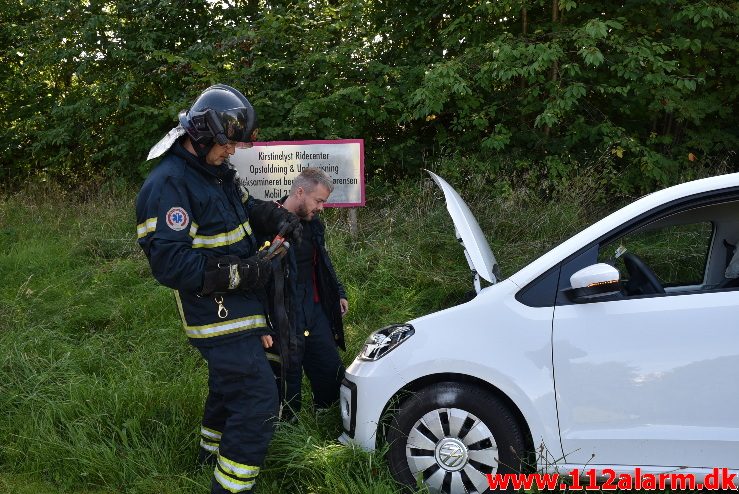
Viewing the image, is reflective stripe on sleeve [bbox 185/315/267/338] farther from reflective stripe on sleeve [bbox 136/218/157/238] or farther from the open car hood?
the open car hood

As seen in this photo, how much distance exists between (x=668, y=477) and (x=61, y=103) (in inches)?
407

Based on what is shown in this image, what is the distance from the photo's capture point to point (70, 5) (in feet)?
32.4

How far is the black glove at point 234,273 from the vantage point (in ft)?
9.64

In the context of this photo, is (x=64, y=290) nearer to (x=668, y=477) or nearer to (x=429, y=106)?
(x=429, y=106)

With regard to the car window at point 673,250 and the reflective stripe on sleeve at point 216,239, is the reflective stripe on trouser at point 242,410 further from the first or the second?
the car window at point 673,250

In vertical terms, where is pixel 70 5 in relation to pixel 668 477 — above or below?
above

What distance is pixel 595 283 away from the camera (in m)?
2.91

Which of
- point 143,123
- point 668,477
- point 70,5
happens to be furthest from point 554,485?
point 70,5

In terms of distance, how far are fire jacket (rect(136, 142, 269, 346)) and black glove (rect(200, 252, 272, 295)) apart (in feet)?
0.13

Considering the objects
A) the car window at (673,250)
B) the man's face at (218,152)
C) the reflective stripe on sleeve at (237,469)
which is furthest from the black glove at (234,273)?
the car window at (673,250)

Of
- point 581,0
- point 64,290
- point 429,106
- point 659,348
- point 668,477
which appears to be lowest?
point 64,290

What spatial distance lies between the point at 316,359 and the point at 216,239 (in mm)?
1240

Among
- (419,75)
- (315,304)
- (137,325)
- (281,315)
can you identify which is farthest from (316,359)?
(419,75)

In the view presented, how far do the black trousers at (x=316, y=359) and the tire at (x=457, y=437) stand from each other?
99 centimetres
